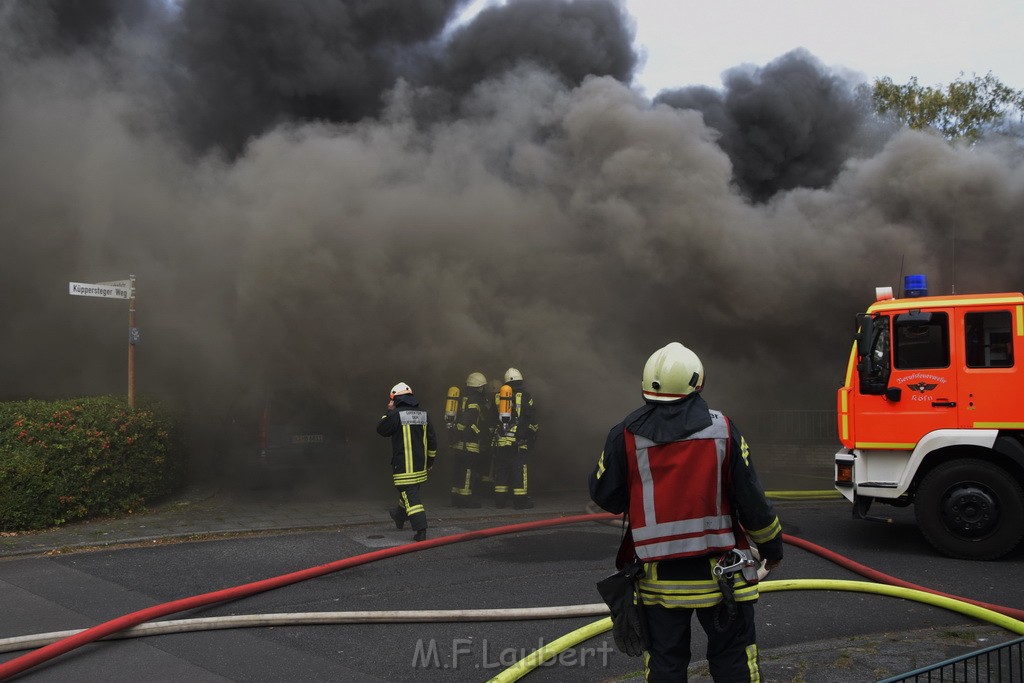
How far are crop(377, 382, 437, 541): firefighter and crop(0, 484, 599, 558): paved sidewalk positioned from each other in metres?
0.97

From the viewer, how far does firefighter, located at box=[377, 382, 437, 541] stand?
Answer: 7609 mm

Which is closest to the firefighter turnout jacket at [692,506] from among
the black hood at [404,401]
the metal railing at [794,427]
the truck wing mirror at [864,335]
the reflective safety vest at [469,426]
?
the truck wing mirror at [864,335]

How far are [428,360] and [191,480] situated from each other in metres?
3.54

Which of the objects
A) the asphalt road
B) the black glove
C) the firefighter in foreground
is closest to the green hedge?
the asphalt road

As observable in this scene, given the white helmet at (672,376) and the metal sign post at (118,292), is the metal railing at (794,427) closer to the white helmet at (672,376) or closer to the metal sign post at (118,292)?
the metal sign post at (118,292)

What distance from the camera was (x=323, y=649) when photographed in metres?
4.55

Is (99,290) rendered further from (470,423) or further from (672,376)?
(672,376)

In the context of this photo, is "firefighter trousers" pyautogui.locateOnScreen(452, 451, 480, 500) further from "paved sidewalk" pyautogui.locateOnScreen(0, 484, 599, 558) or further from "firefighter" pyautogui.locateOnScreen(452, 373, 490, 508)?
"paved sidewalk" pyautogui.locateOnScreen(0, 484, 599, 558)

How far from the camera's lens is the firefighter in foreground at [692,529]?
2.96m

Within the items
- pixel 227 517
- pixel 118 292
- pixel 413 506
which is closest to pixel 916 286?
pixel 413 506

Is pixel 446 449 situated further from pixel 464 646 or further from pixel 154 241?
pixel 464 646

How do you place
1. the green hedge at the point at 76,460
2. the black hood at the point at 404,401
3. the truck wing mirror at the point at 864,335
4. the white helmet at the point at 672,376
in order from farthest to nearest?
the black hood at the point at 404,401 < the green hedge at the point at 76,460 < the truck wing mirror at the point at 864,335 < the white helmet at the point at 672,376

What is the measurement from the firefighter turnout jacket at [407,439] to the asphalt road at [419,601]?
0.60 meters

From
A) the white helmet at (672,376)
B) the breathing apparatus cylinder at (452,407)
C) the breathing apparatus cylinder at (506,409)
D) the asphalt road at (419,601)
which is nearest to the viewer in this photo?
the white helmet at (672,376)
